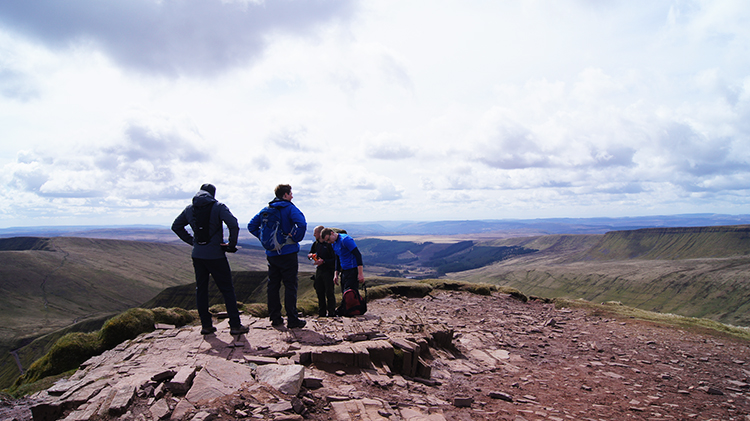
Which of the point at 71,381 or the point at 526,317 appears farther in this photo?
the point at 526,317

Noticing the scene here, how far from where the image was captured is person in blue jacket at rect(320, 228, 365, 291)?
38.4 ft

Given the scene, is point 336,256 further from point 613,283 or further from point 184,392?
point 613,283

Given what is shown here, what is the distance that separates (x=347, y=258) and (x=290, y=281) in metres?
2.63

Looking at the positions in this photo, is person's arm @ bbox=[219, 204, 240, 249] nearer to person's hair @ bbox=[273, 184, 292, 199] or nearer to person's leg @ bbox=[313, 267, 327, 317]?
person's hair @ bbox=[273, 184, 292, 199]

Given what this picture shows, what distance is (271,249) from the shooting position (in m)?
9.44

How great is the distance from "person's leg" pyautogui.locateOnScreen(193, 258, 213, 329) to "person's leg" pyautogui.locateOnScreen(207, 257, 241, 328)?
258 millimetres

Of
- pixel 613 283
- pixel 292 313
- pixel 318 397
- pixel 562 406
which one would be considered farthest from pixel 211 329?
pixel 613 283

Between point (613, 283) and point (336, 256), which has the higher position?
point (336, 256)

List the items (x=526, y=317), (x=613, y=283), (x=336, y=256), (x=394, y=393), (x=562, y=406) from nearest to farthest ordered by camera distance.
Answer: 1. (x=394, y=393)
2. (x=562, y=406)
3. (x=336, y=256)
4. (x=526, y=317)
5. (x=613, y=283)

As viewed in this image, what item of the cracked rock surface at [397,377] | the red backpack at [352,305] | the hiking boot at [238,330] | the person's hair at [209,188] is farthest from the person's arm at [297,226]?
the red backpack at [352,305]

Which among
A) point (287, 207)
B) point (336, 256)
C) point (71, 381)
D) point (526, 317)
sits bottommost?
point (526, 317)

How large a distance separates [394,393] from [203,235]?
582 centimetres

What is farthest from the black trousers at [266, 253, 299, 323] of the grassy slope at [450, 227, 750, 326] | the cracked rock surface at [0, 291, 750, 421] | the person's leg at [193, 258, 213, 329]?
the grassy slope at [450, 227, 750, 326]

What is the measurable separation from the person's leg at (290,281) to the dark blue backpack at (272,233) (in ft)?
1.24
